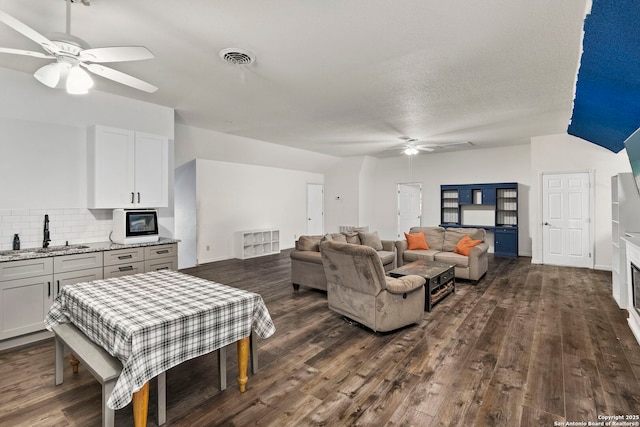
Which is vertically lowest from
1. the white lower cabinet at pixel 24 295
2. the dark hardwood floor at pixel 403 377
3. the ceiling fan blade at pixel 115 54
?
the dark hardwood floor at pixel 403 377

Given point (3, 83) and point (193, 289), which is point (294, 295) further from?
point (3, 83)

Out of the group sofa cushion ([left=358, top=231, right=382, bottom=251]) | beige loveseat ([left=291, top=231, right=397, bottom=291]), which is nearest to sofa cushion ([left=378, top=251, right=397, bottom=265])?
beige loveseat ([left=291, top=231, right=397, bottom=291])

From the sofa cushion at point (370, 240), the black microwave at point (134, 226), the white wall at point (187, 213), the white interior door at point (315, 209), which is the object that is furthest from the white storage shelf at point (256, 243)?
the black microwave at point (134, 226)

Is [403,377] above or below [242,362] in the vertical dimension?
below

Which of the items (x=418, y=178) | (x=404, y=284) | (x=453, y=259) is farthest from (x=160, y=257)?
(x=418, y=178)

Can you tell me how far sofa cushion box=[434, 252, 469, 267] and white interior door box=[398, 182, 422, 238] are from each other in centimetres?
412

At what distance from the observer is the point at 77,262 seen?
325 centimetres

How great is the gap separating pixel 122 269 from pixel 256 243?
4.48 metres

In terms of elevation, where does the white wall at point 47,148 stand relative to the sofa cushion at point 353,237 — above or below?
above

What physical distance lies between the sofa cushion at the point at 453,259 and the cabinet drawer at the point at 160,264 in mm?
4159

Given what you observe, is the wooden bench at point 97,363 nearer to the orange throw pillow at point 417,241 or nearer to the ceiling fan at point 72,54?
the ceiling fan at point 72,54

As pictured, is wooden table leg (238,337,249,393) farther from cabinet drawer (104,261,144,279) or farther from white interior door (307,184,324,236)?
white interior door (307,184,324,236)

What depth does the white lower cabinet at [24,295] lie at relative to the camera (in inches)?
113

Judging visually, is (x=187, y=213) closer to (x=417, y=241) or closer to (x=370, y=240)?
(x=370, y=240)
